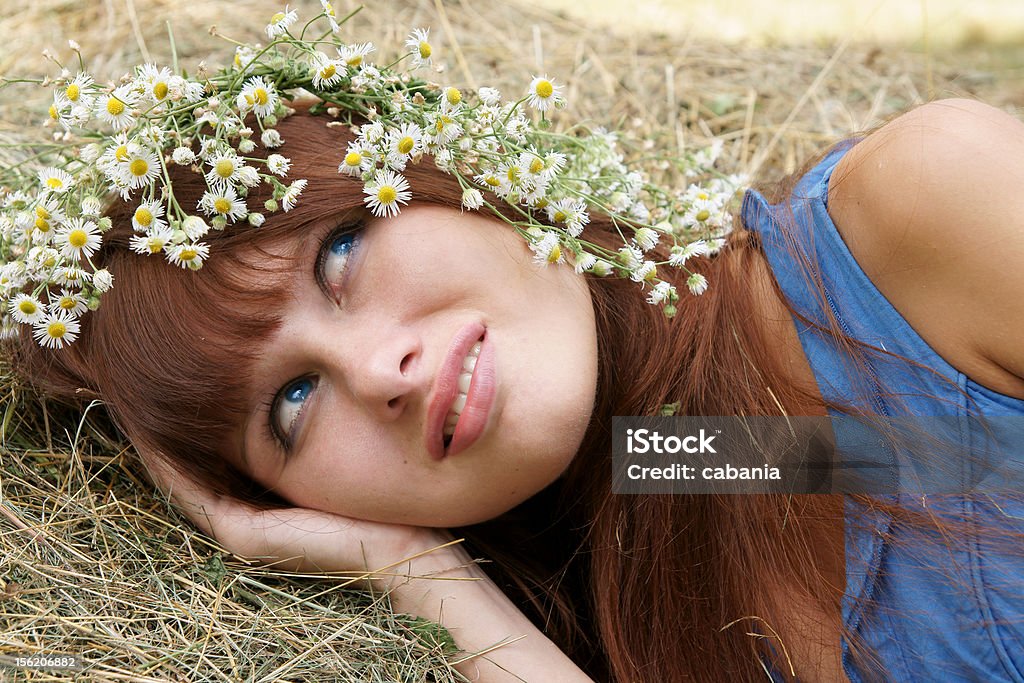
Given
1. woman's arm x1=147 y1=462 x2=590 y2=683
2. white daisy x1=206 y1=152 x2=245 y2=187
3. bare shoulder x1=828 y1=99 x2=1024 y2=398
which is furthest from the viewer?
woman's arm x1=147 y1=462 x2=590 y2=683

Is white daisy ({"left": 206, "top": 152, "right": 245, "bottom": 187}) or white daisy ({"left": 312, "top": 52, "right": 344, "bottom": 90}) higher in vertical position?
white daisy ({"left": 312, "top": 52, "right": 344, "bottom": 90})

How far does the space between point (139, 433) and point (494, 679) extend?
0.90 metres

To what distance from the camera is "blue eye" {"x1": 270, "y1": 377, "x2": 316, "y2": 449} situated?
1771 mm

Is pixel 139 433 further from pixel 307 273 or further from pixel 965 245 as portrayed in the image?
pixel 965 245

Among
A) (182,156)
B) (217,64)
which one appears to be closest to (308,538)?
(182,156)

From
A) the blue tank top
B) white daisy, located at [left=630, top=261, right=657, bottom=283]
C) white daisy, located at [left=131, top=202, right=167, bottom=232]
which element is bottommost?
the blue tank top

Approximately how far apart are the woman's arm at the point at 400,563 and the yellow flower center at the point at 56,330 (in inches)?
14.0

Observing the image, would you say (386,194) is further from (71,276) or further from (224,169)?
(71,276)

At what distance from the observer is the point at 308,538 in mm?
1884

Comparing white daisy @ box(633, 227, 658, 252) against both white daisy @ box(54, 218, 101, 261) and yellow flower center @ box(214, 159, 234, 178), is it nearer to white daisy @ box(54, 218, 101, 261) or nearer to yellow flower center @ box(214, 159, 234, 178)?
yellow flower center @ box(214, 159, 234, 178)

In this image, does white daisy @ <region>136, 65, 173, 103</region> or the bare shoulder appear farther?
white daisy @ <region>136, 65, 173, 103</region>

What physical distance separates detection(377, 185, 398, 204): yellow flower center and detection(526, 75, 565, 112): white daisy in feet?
1.00

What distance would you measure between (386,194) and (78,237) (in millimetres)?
560

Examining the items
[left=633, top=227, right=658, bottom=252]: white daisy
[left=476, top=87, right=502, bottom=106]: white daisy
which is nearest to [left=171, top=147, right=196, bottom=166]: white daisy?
[left=476, top=87, right=502, bottom=106]: white daisy
